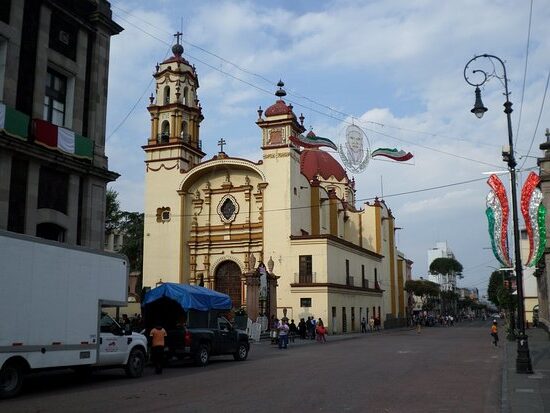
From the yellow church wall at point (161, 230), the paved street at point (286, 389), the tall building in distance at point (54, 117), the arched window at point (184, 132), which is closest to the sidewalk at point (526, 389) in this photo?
the paved street at point (286, 389)

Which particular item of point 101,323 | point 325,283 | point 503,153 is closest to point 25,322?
point 101,323

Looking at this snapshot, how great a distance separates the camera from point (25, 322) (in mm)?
12375

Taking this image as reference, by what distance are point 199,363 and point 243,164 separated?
31.6 meters

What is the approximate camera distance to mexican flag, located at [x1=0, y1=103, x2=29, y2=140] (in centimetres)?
1788

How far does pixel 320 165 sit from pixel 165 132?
69.0 feet

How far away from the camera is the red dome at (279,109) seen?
49.2 m

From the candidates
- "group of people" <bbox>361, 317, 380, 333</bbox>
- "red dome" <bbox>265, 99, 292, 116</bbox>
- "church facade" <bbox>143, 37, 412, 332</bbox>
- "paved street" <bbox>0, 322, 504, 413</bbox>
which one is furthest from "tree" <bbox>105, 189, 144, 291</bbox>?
"paved street" <bbox>0, 322, 504, 413</bbox>

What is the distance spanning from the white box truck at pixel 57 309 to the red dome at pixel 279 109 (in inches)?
1373

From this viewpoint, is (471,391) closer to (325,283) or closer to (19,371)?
(19,371)

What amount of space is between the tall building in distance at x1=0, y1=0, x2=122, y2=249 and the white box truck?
513cm

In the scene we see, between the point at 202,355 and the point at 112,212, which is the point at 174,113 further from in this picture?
the point at 202,355

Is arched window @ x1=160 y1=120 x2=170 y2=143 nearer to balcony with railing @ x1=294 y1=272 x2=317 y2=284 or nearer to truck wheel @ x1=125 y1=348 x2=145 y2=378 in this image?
balcony with railing @ x1=294 y1=272 x2=317 y2=284

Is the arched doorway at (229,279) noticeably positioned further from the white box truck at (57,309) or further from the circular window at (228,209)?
the white box truck at (57,309)

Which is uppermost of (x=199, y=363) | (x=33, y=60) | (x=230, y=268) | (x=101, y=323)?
(x=33, y=60)
